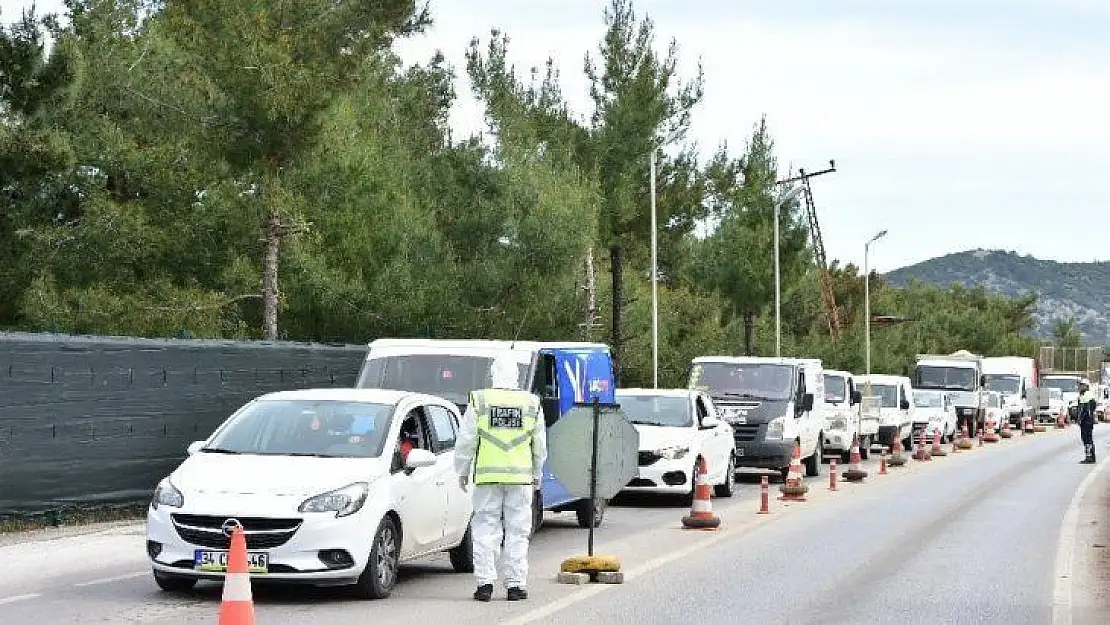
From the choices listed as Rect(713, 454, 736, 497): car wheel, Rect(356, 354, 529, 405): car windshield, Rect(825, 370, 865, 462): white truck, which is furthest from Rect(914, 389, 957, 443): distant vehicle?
Rect(356, 354, 529, 405): car windshield

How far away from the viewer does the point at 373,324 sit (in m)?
36.4

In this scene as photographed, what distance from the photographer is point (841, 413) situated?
3950 cm

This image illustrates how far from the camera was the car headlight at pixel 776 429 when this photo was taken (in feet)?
103

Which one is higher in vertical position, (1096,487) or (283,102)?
(283,102)

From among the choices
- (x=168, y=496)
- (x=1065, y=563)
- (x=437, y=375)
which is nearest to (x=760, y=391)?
(x=437, y=375)

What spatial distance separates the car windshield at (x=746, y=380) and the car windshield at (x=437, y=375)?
13.8 meters

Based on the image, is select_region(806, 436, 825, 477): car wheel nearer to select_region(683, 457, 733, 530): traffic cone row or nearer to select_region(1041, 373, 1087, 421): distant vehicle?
select_region(683, 457, 733, 530): traffic cone row

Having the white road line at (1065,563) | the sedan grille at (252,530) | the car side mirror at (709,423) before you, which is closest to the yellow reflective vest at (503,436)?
the sedan grille at (252,530)

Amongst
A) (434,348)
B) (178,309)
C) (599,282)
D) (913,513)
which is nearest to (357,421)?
(434,348)

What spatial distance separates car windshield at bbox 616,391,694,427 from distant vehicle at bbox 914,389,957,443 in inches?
1018

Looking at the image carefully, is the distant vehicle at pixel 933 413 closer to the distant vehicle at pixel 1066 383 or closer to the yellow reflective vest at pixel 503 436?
the distant vehicle at pixel 1066 383

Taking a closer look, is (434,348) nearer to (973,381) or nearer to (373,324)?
(373,324)

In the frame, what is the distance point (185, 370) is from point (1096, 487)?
695 inches

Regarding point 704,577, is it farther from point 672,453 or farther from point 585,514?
point 672,453
